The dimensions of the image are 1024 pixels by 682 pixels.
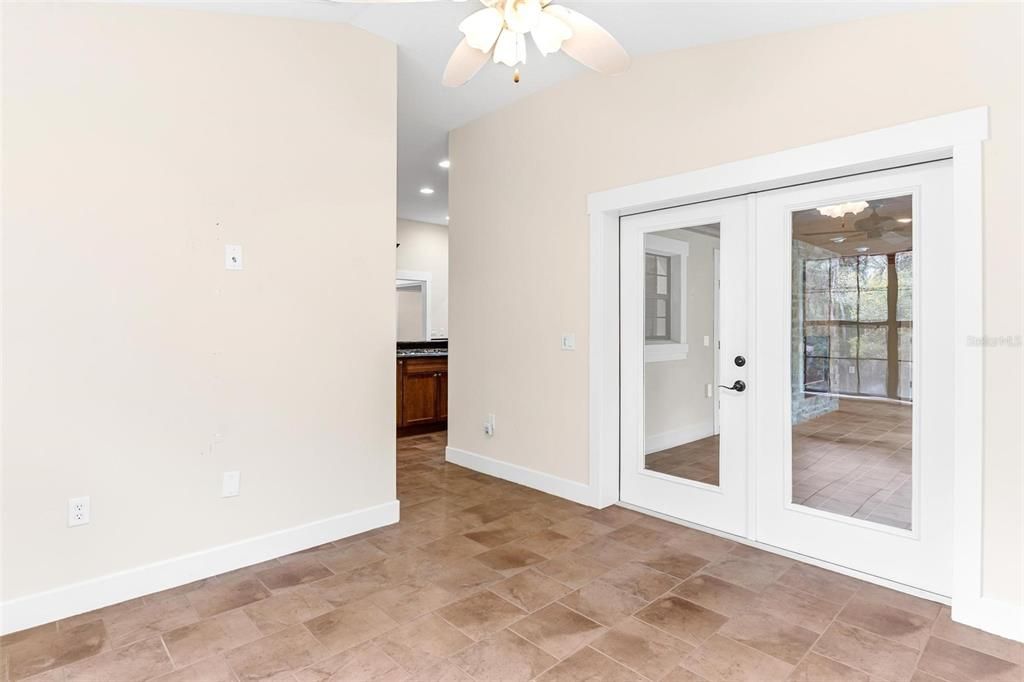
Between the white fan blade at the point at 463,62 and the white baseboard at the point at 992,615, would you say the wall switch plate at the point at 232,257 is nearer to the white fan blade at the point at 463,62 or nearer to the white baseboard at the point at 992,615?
the white fan blade at the point at 463,62

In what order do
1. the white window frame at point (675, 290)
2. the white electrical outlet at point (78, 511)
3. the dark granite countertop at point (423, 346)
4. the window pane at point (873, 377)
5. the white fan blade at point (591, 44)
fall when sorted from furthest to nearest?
the dark granite countertop at point (423, 346) → the white window frame at point (675, 290) → the window pane at point (873, 377) → the white electrical outlet at point (78, 511) → the white fan blade at point (591, 44)

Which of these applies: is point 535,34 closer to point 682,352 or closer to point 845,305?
point 845,305

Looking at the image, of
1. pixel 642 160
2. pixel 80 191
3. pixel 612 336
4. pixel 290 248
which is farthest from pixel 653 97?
pixel 80 191

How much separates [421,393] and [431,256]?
2.74 m

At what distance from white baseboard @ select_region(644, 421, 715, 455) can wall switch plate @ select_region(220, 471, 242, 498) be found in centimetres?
252

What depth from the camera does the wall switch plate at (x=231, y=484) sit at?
9.08 feet

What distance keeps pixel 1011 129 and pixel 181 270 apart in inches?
147

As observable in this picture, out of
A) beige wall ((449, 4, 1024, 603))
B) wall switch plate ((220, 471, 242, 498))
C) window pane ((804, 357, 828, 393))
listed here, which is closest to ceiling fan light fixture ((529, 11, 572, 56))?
beige wall ((449, 4, 1024, 603))

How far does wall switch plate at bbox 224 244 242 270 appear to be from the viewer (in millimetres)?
2764

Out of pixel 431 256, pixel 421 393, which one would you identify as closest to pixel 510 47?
pixel 421 393

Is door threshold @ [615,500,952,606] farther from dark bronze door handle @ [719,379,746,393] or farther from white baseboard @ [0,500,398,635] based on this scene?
white baseboard @ [0,500,398,635]

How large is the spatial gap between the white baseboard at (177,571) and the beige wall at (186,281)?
0.05m

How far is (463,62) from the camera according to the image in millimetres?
2180

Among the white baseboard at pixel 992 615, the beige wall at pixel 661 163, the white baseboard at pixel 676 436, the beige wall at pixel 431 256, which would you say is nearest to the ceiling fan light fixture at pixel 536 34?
the beige wall at pixel 661 163
